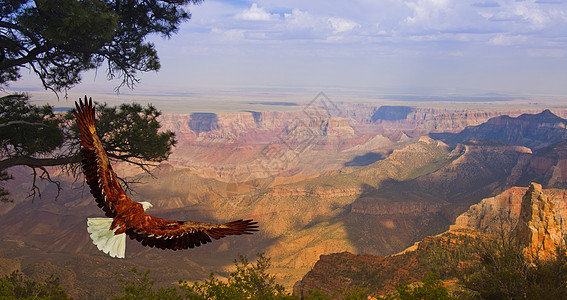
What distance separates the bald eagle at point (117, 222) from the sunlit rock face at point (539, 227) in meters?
27.7

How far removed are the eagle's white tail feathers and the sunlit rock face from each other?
1110 inches

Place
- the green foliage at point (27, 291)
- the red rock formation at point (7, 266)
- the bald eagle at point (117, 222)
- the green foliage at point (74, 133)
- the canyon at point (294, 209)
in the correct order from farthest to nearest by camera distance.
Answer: the canyon at point (294, 209) < the red rock formation at point (7, 266) < the green foliage at point (74, 133) < the green foliage at point (27, 291) < the bald eagle at point (117, 222)

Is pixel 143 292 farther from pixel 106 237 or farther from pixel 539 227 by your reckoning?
pixel 539 227

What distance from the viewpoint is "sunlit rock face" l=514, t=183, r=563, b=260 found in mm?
26609

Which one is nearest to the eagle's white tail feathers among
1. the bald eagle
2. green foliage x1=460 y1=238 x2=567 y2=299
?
the bald eagle

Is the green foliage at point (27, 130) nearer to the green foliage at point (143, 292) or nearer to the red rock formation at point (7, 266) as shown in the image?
the green foliage at point (143, 292)

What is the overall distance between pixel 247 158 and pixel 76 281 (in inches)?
5814

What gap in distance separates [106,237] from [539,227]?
30.7m

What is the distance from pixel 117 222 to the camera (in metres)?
5.44

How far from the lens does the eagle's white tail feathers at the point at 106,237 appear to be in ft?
18.0

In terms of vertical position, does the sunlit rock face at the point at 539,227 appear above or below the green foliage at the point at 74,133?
below

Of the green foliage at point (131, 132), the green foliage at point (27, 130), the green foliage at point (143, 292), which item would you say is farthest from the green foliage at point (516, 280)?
the green foliage at point (27, 130)

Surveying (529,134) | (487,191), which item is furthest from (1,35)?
(529,134)

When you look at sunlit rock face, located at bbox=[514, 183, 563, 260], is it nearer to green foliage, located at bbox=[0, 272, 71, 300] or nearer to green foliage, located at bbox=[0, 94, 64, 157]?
green foliage, located at bbox=[0, 272, 71, 300]
